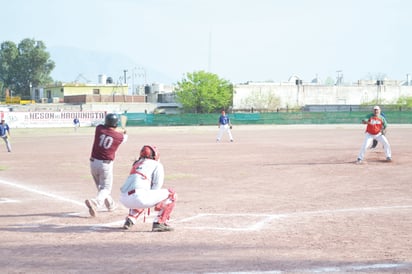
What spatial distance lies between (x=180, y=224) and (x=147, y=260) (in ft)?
7.99

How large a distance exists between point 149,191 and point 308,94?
85.8 meters

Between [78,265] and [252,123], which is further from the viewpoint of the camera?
[252,123]

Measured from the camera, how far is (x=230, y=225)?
9633 mm

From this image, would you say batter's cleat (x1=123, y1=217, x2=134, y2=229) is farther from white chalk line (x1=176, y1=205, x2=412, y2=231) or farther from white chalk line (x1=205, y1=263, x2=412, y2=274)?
white chalk line (x1=205, y1=263, x2=412, y2=274)

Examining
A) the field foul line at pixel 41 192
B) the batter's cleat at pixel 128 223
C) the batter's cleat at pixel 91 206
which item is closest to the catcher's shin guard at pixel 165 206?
the batter's cleat at pixel 128 223

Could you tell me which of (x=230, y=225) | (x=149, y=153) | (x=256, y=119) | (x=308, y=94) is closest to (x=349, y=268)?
(x=230, y=225)

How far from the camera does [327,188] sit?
47.3 feet

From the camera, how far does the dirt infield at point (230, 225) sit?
→ 7184 mm

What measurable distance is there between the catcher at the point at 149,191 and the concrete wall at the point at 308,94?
8057cm

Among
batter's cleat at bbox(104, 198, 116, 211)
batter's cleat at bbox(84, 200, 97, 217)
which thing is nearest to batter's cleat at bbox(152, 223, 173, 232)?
batter's cleat at bbox(84, 200, 97, 217)

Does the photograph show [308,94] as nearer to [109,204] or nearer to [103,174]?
[109,204]

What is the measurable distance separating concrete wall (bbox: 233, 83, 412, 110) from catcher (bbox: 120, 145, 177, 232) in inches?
3172

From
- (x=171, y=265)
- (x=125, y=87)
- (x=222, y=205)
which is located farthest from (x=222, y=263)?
(x=125, y=87)

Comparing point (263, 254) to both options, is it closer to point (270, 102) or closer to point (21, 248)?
point (21, 248)
